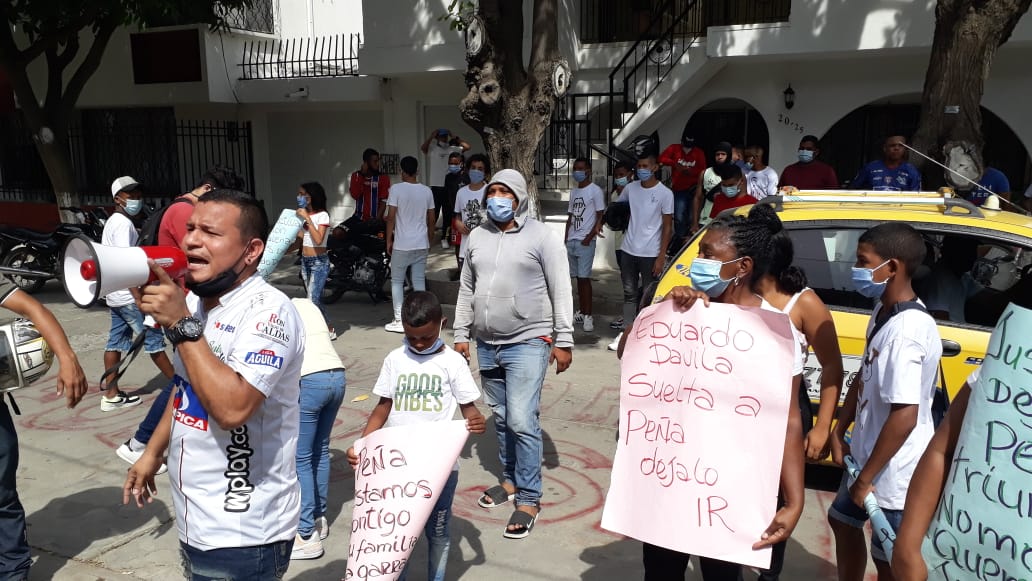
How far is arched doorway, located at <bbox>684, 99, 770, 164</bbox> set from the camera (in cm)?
1388

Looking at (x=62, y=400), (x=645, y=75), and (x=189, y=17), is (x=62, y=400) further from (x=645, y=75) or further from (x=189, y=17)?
(x=189, y=17)

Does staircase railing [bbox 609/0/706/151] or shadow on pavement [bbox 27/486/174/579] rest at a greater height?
staircase railing [bbox 609/0/706/151]

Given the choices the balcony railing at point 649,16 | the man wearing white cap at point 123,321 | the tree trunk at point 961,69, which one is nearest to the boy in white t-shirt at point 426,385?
the man wearing white cap at point 123,321

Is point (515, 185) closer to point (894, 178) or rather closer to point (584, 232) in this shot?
point (584, 232)

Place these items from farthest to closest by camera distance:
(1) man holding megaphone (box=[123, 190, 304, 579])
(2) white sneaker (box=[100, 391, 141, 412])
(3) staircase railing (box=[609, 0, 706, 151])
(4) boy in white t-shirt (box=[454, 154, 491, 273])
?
(3) staircase railing (box=[609, 0, 706, 151])
(4) boy in white t-shirt (box=[454, 154, 491, 273])
(2) white sneaker (box=[100, 391, 141, 412])
(1) man holding megaphone (box=[123, 190, 304, 579])

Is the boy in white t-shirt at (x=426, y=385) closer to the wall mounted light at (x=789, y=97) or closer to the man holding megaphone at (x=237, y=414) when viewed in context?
the man holding megaphone at (x=237, y=414)

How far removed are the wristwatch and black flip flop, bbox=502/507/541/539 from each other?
2.52m

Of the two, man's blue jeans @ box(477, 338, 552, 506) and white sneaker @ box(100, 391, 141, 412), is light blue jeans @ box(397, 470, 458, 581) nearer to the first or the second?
man's blue jeans @ box(477, 338, 552, 506)

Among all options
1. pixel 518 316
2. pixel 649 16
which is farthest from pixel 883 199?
pixel 649 16

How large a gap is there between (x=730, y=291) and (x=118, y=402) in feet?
17.6

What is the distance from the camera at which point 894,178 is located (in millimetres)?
7984

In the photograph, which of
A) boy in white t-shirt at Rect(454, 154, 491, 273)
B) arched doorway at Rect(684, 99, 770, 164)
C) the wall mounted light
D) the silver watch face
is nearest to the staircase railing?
arched doorway at Rect(684, 99, 770, 164)

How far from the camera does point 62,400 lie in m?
6.71

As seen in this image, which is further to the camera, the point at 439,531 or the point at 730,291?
A: the point at 439,531
